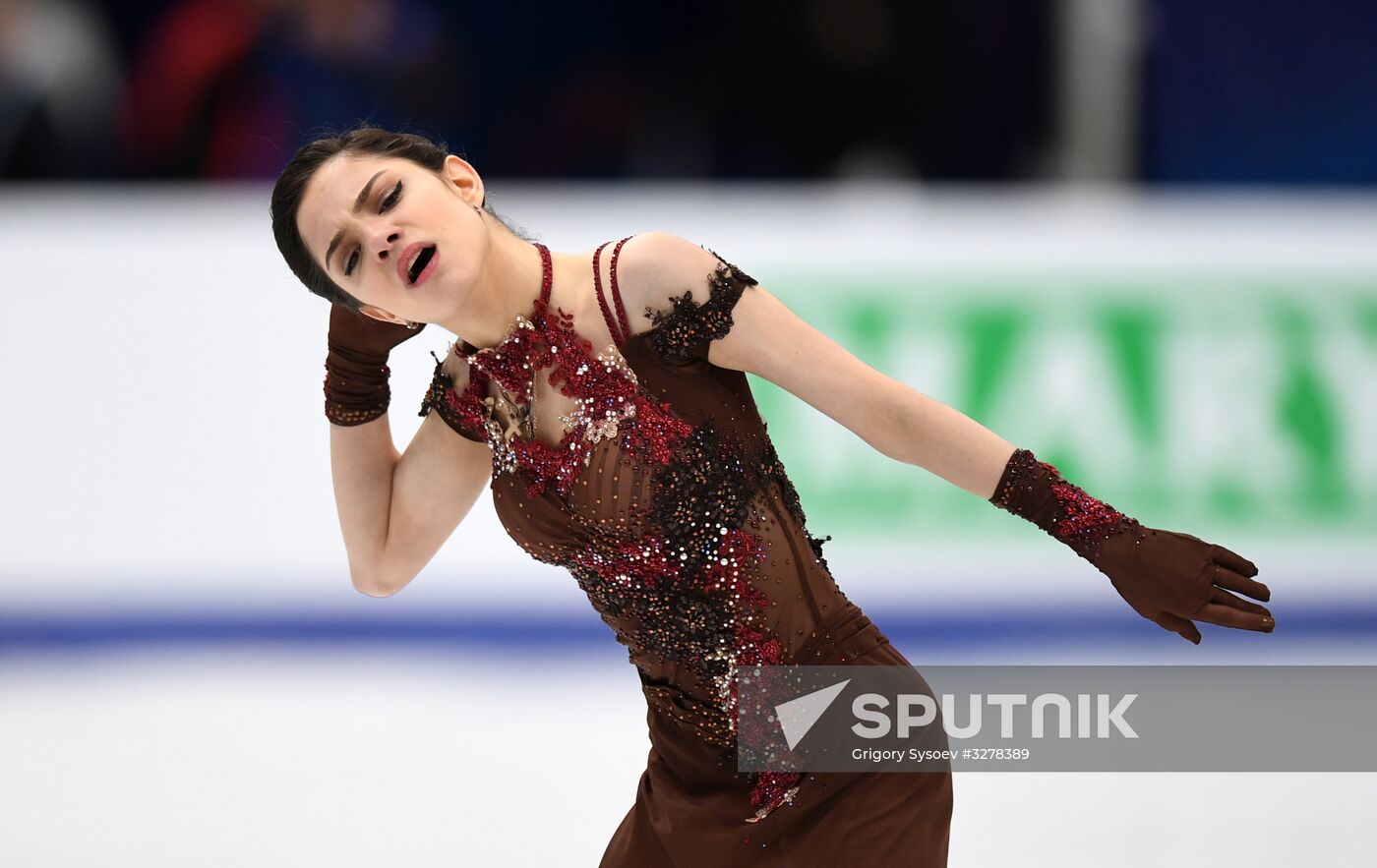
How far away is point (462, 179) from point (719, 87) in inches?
183

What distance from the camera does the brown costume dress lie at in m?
1.90

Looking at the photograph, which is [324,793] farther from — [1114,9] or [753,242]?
[1114,9]

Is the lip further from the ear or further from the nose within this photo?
the ear

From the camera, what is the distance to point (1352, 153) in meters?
5.91

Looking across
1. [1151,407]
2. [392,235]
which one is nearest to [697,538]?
[392,235]

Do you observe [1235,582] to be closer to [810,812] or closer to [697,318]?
[810,812]

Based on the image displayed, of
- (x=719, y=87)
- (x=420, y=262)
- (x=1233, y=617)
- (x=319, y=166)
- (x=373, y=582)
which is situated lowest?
(x=1233, y=617)

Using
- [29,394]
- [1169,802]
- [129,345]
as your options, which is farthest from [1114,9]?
[29,394]

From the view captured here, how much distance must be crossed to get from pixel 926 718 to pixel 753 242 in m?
2.85

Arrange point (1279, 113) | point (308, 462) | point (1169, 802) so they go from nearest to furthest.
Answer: point (1169, 802)
point (308, 462)
point (1279, 113)

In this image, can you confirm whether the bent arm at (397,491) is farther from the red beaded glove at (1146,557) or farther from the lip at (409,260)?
the red beaded glove at (1146,557)

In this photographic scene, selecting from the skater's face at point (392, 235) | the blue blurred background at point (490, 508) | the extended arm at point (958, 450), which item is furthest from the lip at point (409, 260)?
the blue blurred background at point (490, 508)

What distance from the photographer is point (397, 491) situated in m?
2.23

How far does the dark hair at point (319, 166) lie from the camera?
1.95 meters
